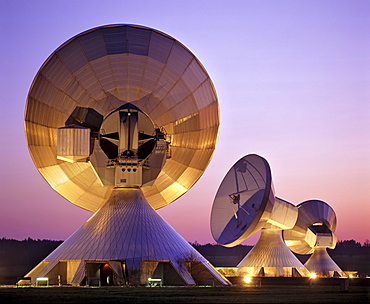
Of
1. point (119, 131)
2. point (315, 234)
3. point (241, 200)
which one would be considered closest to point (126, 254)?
point (119, 131)

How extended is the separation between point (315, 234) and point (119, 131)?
1448 inches

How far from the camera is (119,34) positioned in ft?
148

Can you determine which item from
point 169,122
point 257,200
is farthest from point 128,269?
point 257,200

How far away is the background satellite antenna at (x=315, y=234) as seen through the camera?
72.2m

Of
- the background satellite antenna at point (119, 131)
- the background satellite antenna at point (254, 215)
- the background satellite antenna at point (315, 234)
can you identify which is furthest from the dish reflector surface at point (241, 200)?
the background satellite antenna at point (315, 234)

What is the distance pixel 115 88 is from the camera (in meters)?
45.1

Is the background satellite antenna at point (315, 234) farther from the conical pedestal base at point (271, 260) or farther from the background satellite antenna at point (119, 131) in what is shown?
the background satellite antenna at point (119, 131)

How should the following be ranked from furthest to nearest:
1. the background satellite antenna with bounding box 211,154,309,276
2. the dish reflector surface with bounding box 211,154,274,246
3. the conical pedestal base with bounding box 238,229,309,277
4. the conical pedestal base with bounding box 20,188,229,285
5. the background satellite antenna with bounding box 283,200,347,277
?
the background satellite antenna with bounding box 283,200,347,277 → the conical pedestal base with bounding box 238,229,309,277 → the background satellite antenna with bounding box 211,154,309,276 → the dish reflector surface with bounding box 211,154,274,246 → the conical pedestal base with bounding box 20,188,229,285

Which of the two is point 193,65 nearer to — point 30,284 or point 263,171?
point 263,171

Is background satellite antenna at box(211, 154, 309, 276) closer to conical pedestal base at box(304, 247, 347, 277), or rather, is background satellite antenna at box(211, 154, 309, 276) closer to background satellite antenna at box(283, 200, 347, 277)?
background satellite antenna at box(283, 200, 347, 277)

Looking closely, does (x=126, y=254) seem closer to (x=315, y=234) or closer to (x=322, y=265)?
(x=315, y=234)

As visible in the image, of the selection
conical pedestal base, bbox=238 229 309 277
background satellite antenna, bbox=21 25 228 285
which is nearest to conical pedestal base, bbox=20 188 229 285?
background satellite antenna, bbox=21 25 228 285

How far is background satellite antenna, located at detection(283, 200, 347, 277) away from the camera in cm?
7219

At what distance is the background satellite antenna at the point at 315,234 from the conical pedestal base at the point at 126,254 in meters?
29.6
